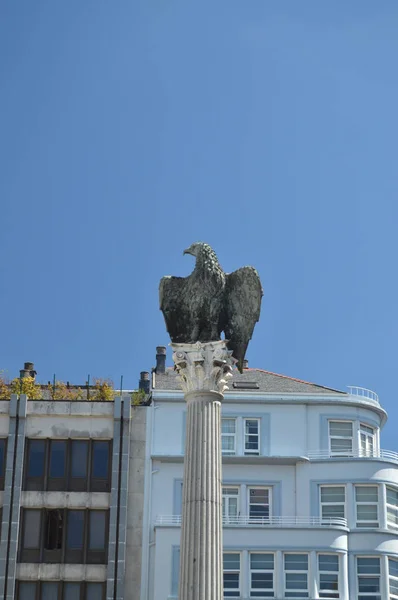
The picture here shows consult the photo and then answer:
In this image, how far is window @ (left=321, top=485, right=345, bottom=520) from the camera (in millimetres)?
50781

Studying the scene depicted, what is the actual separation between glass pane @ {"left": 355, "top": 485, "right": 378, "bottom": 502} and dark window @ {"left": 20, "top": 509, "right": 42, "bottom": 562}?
12.7 m

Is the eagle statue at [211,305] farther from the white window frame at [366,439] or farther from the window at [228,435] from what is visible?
the white window frame at [366,439]

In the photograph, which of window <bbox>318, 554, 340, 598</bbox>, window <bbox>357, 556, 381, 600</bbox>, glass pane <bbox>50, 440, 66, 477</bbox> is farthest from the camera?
glass pane <bbox>50, 440, 66, 477</bbox>

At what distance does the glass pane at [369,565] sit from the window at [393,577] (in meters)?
0.51

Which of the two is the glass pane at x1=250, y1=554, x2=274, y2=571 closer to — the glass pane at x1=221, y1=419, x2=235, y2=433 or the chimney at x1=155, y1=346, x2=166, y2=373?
the glass pane at x1=221, y1=419, x2=235, y2=433

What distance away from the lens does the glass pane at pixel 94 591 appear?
4941 cm

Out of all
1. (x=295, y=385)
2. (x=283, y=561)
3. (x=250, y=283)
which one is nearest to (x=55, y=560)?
(x=283, y=561)

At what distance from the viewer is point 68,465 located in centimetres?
5109

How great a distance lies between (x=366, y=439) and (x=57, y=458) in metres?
12.9

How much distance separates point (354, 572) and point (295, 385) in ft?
28.0

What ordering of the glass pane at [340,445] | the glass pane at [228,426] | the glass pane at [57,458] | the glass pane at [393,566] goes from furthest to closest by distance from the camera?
the glass pane at [228,426] → the glass pane at [340,445] → the glass pane at [57,458] → the glass pane at [393,566]

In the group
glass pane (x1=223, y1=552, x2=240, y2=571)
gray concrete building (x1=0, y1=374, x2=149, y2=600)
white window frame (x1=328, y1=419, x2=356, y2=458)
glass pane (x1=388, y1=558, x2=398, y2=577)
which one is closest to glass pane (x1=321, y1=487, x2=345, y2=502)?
white window frame (x1=328, y1=419, x2=356, y2=458)

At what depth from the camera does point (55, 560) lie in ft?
164

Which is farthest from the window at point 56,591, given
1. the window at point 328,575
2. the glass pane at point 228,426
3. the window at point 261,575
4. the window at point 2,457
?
the window at point 328,575
